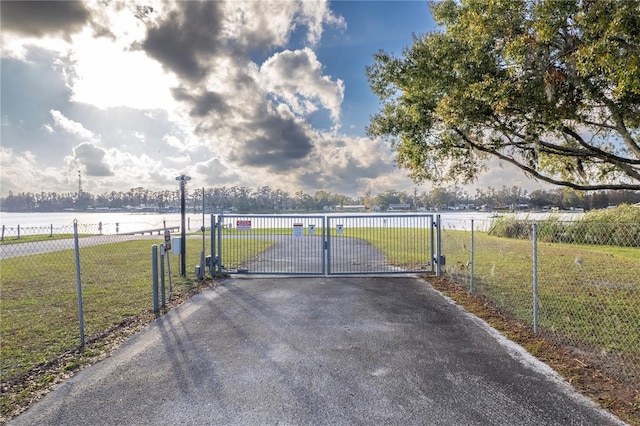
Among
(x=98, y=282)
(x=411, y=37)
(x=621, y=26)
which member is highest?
(x=411, y=37)

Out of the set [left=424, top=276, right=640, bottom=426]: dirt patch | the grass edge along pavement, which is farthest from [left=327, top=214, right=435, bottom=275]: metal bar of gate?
the grass edge along pavement

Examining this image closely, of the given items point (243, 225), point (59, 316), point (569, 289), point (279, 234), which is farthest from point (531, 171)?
point (59, 316)

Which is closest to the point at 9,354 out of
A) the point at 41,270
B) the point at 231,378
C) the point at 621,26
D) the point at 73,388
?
the point at 73,388

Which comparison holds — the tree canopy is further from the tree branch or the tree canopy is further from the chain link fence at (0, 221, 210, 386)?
the chain link fence at (0, 221, 210, 386)

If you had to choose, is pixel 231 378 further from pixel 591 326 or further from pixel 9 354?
pixel 591 326

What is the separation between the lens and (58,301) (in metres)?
7.54

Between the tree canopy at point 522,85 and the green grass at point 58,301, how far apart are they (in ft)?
26.0

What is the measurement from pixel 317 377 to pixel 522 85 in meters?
6.63

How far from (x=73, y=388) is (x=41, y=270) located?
10215 millimetres

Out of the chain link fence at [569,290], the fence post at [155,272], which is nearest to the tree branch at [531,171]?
the chain link fence at [569,290]

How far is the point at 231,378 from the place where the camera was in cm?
388

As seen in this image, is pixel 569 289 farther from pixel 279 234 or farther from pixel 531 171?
pixel 279 234

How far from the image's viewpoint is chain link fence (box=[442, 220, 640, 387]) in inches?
187

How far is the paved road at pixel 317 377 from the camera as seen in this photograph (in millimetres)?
3150
